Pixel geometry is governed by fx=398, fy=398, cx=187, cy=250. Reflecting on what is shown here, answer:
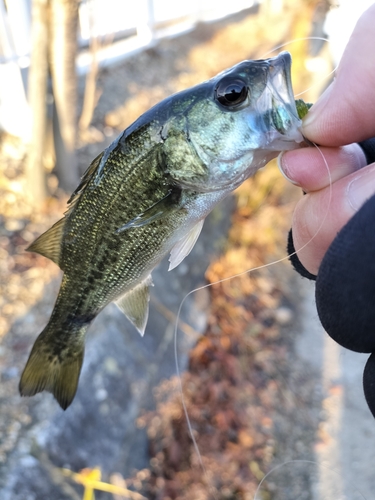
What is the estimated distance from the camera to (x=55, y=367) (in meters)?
1.62

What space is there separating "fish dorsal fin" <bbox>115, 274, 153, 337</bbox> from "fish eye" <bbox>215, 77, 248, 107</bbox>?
735mm

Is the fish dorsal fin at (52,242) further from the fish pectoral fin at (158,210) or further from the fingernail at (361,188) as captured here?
the fingernail at (361,188)

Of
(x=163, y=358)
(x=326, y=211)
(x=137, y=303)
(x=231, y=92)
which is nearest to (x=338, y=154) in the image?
(x=326, y=211)

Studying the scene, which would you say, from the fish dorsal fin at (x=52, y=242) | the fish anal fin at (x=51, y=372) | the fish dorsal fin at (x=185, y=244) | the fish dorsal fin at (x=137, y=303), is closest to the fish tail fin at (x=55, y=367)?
the fish anal fin at (x=51, y=372)

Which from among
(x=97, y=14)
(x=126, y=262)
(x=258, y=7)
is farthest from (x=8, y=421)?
(x=258, y=7)

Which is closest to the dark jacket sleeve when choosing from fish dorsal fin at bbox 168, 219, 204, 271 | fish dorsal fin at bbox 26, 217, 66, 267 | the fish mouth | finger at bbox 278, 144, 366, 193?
finger at bbox 278, 144, 366, 193

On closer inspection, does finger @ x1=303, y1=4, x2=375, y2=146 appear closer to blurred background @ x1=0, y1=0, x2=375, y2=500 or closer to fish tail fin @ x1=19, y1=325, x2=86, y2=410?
fish tail fin @ x1=19, y1=325, x2=86, y2=410

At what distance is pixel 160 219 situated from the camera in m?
1.42

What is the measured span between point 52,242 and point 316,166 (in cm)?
99

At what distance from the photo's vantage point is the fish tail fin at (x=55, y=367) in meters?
1.59

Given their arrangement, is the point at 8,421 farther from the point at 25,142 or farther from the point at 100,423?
the point at 25,142

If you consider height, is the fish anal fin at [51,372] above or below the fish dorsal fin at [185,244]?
below

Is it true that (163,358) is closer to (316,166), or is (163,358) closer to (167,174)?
(167,174)

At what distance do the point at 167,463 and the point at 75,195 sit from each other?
271 cm
